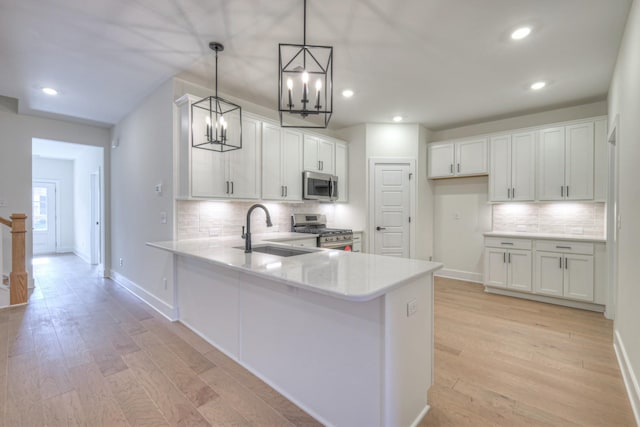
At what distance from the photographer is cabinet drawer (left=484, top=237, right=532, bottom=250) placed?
3990 mm

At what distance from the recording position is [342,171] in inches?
199

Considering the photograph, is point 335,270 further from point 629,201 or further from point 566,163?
point 566,163

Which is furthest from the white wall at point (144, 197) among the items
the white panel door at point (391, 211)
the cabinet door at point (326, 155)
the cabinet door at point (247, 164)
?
the white panel door at point (391, 211)

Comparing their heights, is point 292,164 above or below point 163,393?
above

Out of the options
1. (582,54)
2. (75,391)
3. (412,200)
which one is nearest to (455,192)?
(412,200)

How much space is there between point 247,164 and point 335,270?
239 cm

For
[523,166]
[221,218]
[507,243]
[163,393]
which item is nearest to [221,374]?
[163,393]

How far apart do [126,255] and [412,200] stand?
4.62m

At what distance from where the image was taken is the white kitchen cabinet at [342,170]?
4961 millimetres

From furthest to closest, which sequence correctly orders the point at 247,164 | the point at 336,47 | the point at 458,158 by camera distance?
the point at 458,158 → the point at 247,164 → the point at 336,47

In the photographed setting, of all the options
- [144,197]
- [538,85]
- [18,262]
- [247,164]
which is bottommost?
[18,262]

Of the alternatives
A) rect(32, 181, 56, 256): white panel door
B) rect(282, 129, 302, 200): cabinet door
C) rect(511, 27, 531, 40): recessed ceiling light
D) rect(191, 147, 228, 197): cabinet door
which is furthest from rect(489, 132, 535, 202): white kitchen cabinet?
rect(32, 181, 56, 256): white panel door

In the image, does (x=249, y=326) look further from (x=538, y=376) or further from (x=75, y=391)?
(x=538, y=376)

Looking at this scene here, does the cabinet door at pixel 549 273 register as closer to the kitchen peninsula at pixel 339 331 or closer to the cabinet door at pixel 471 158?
the cabinet door at pixel 471 158
